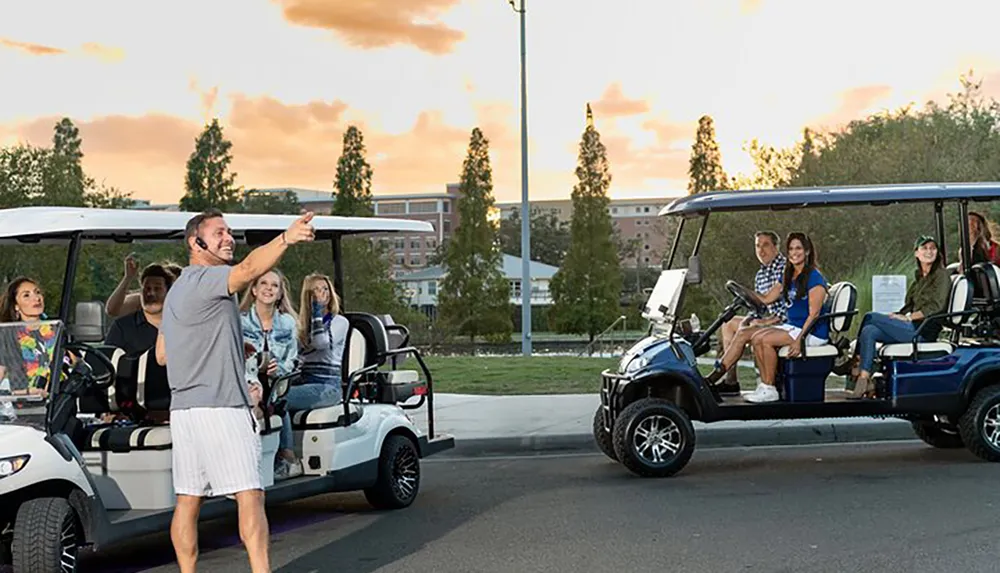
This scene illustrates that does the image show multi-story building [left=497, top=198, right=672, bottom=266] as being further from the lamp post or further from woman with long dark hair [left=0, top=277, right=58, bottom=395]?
woman with long dark hair [left=0, top=277, right=58, bottom=395]

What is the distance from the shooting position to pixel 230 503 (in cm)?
771

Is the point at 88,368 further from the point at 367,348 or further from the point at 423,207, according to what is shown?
Result: the point at 423,207

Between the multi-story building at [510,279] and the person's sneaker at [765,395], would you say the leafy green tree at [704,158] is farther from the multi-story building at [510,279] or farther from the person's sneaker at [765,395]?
the person's sneaker at [765,395]

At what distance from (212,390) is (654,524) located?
341cm

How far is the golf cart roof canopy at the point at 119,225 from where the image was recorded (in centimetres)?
699

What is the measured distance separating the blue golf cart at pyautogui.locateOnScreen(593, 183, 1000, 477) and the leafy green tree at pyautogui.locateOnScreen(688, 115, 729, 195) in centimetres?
5036

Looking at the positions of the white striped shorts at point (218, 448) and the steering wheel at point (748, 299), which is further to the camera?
the steering wheel at point (748, 299)

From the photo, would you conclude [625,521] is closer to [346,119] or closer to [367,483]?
[367,483]

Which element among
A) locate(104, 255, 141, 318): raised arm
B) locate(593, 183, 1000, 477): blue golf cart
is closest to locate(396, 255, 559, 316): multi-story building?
locate(593, 183, 1000, 477): blue golf cart

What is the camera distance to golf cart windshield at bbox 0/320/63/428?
22.4 ft

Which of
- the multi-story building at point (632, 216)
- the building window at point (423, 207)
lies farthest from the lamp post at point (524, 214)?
the building window at point (423, 207)

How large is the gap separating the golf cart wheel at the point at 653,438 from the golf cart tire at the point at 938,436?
8.73 ft

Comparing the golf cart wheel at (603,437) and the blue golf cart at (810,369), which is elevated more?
the blue golf cart at (810,369)

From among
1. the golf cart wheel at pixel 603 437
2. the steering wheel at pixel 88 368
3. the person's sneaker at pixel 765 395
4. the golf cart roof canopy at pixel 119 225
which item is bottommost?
the golf cart wheel at pixel 603 437
